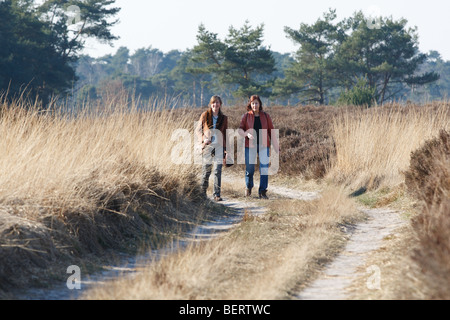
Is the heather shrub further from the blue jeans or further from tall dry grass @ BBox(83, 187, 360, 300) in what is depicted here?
the blue jeans

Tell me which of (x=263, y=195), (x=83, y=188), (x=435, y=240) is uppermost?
(x=83, y=188)

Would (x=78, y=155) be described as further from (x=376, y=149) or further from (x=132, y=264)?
(x=376, y=149)

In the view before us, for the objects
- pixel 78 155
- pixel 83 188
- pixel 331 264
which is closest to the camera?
pixel 331 264

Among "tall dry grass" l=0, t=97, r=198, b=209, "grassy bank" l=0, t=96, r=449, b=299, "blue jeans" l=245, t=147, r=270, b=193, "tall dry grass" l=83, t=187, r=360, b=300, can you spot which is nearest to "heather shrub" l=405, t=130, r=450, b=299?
"grassy bank" l=0, t=96, r=449, b=299

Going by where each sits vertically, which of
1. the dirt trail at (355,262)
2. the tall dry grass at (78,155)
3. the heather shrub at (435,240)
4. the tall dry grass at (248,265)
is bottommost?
the dirt trail at (355,262)

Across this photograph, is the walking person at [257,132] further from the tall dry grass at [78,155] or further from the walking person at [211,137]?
the tall dry grass at [78,155]

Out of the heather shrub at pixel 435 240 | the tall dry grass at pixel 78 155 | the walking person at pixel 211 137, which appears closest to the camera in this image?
the heather shrub at pixel 435 240

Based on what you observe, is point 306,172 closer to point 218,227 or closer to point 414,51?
point 218,227

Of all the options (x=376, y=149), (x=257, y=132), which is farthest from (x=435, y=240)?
(x=376, y=149)

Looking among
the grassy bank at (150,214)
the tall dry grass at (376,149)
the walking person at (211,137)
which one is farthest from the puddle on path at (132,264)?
the tall dry grass at (376,149)

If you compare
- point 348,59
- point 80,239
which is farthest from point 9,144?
point 348,59

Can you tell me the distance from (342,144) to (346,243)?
6.74 metres

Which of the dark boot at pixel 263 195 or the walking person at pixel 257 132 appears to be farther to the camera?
the dark boot at pixel 263 195

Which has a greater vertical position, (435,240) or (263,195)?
(435,240)
